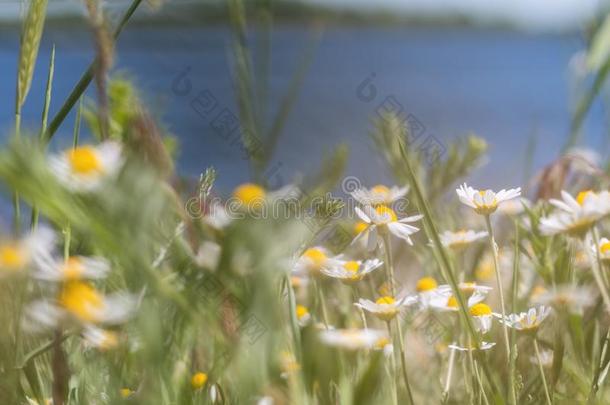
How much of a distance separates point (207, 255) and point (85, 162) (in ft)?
0.20

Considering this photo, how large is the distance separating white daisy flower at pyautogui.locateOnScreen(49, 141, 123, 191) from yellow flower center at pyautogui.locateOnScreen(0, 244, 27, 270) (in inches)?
1.5

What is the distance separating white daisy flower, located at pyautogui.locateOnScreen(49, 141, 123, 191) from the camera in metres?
0.28

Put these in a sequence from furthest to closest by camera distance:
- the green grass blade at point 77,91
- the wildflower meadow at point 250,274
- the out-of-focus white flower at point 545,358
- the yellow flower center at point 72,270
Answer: the out-of-focus white flower at point 545,358
the green grass blade at point 77,91
the yellow flower center at point 72,270
the wildflower meadow at point 250,274

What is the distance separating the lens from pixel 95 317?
31 cm

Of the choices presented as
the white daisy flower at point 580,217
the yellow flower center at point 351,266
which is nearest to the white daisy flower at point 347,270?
the yellow flower center at point 351,266

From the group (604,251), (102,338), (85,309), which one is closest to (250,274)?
(85,309)

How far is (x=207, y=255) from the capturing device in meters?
0.35

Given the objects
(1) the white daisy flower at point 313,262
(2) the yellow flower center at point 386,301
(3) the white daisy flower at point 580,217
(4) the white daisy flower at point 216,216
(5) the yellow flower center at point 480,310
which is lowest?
(5) the yellow flower center at point 480,310

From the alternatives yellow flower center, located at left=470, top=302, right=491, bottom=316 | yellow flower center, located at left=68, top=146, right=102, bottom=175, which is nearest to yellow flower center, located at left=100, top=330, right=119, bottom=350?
yellow flower center, located at left=68, top=146, right=102, bottom=175

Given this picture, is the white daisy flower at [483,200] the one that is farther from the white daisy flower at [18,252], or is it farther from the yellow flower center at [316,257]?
the white daisy flower at [18,252]

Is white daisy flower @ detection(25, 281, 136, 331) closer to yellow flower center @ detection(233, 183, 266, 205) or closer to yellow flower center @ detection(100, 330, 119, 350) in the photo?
yellow flower center @ detection(100, 330, 119, 350)

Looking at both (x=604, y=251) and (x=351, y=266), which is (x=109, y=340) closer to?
(x=351, y=266)

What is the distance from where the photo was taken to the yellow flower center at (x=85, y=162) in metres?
0.31

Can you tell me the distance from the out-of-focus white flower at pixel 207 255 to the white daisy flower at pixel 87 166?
0.05 m
